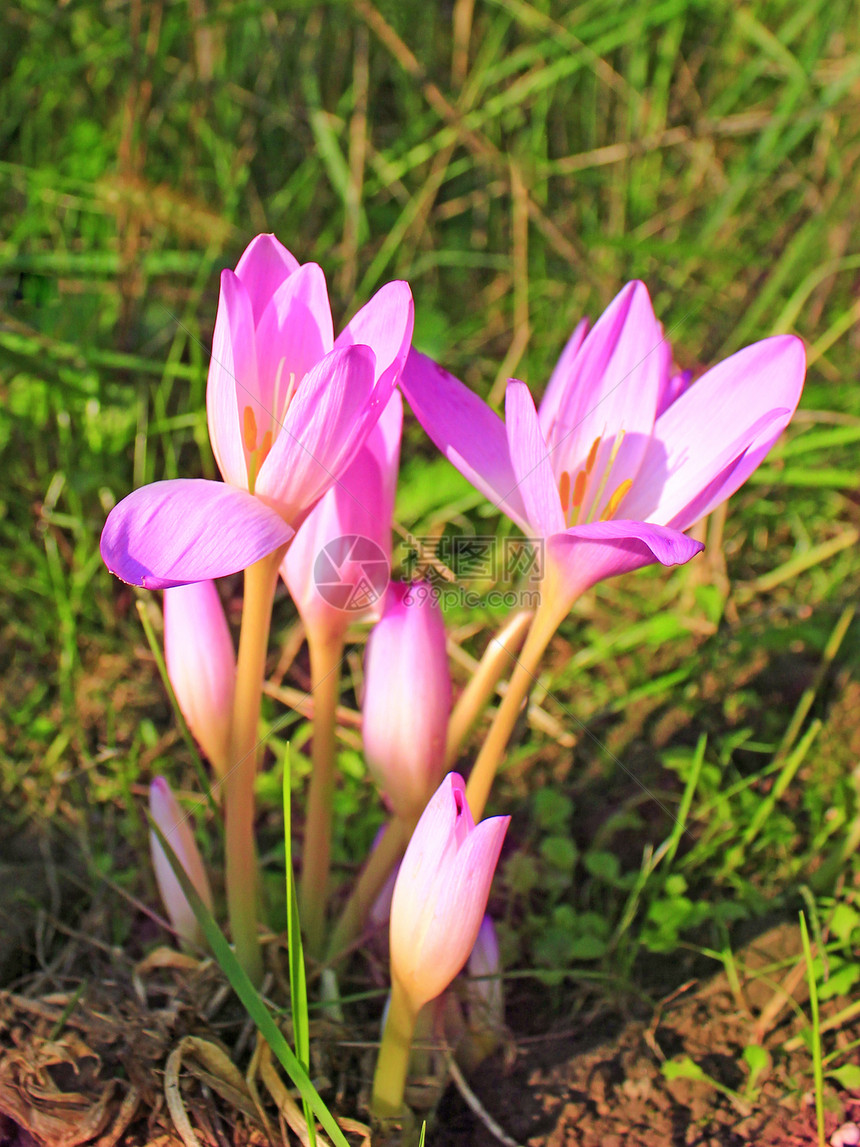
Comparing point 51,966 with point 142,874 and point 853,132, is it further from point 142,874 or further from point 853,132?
point 853,132

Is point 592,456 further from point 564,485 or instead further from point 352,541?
point 352,541

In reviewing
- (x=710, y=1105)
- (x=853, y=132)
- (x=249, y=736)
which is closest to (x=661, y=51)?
(x=853, y=132)

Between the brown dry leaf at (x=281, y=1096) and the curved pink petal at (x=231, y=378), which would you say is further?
the brown dry leaf at (x=281, y=1096)

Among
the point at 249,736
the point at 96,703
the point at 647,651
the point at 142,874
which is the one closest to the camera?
the point at 249,736

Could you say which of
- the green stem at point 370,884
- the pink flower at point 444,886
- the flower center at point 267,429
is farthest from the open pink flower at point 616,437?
the green stem at point 370,884

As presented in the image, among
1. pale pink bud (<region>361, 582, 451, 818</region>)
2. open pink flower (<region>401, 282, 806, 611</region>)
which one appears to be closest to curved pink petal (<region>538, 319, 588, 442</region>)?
open pink flower (<region>401, 282, 806, 611</region>)

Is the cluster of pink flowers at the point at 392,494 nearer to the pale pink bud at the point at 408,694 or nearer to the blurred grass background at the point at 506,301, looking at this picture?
the pale pink bud at the point at 408,694

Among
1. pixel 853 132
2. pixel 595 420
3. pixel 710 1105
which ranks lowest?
pixel 710 1105
